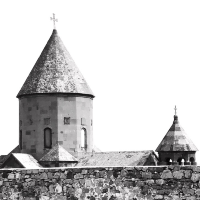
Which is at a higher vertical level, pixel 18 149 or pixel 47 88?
pixel 47 88

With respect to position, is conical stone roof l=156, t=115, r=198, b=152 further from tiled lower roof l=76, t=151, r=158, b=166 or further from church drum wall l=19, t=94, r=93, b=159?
church drum wall l=19, t=94, r=93, b=159

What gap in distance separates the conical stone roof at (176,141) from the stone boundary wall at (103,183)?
2603cm

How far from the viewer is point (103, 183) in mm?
10523

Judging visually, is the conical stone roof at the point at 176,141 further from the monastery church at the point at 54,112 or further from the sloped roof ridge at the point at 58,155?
the sloped roof ridge at the point at 58,155

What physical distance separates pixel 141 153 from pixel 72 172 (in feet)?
88.9

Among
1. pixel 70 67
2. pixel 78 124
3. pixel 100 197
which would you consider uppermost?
pixel 70 67

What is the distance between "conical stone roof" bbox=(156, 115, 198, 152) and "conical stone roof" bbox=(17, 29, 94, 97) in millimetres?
6602

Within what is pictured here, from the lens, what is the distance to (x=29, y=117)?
135 feet

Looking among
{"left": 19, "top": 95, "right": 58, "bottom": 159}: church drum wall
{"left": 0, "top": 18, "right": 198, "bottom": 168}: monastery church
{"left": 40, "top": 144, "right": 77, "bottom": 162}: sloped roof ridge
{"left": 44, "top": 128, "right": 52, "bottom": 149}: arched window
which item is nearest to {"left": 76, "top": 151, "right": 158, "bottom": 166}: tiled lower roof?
{"left": 0, "top": 18, "right": 198, "bottom": 168}: monastery church

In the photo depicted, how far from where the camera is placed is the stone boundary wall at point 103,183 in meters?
10.1

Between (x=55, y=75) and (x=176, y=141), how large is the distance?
29.1 ft

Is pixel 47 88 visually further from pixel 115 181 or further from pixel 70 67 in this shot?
pixel 115 181

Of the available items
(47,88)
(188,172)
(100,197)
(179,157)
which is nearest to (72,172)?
(100,197)

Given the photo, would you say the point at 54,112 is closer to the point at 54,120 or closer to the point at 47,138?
the point at 54,120
